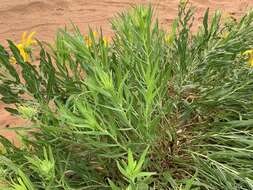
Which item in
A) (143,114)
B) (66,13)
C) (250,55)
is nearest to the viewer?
(143,114)

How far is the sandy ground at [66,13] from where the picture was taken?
14.4ft

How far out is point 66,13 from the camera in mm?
4785

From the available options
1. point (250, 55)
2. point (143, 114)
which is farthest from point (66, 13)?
point (143, 114)

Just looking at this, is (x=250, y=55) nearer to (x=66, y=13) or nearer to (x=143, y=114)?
(x=143, y=114)

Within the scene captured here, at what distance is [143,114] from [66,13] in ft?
10.9

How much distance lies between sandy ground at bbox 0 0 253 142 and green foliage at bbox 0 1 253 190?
2299 mm

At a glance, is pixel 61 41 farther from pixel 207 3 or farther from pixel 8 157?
pixel 207 3

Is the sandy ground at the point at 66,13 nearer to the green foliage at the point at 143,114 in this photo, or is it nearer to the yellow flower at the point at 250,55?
the yellow flower at the point at 250,55

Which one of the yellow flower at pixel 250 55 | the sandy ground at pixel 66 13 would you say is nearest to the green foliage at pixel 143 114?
the yellow flower at pixel 250 55

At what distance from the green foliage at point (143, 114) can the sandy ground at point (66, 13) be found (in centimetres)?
230

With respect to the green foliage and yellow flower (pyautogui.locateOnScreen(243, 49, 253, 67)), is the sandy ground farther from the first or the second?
the green foliage

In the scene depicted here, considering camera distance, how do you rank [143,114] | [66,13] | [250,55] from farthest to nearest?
1. [66,13]
2. [250,55]
3. [143,114]

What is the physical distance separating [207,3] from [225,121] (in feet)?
10.8

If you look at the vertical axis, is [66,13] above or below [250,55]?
below
